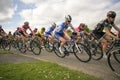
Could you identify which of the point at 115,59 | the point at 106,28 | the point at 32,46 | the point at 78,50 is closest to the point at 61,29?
the point at 78,50

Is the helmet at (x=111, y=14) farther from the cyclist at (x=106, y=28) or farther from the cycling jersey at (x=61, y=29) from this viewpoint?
the cycling jersey at (x=61, y=29)

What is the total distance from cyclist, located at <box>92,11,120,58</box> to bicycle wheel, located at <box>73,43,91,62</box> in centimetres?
86

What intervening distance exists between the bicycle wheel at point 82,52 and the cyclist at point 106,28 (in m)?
0.86

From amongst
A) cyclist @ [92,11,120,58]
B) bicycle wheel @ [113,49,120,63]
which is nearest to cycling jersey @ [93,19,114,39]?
cyclist @ [92,11,120,58]

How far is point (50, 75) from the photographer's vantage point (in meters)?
6.40

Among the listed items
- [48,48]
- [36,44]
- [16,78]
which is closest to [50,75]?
[16,78]

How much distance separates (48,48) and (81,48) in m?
6.00

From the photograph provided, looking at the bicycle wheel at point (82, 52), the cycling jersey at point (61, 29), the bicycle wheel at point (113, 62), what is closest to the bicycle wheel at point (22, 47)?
the cycling jersey at point (61, 29)

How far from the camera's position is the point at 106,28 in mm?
7719

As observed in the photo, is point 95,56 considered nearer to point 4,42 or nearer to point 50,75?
point 50,75

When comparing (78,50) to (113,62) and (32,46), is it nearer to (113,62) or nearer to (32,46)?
(113,62)

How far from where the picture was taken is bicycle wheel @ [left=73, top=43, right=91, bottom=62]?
8.74m

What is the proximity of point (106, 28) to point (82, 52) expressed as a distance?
1.84 m

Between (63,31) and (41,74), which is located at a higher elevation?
(63,31)
